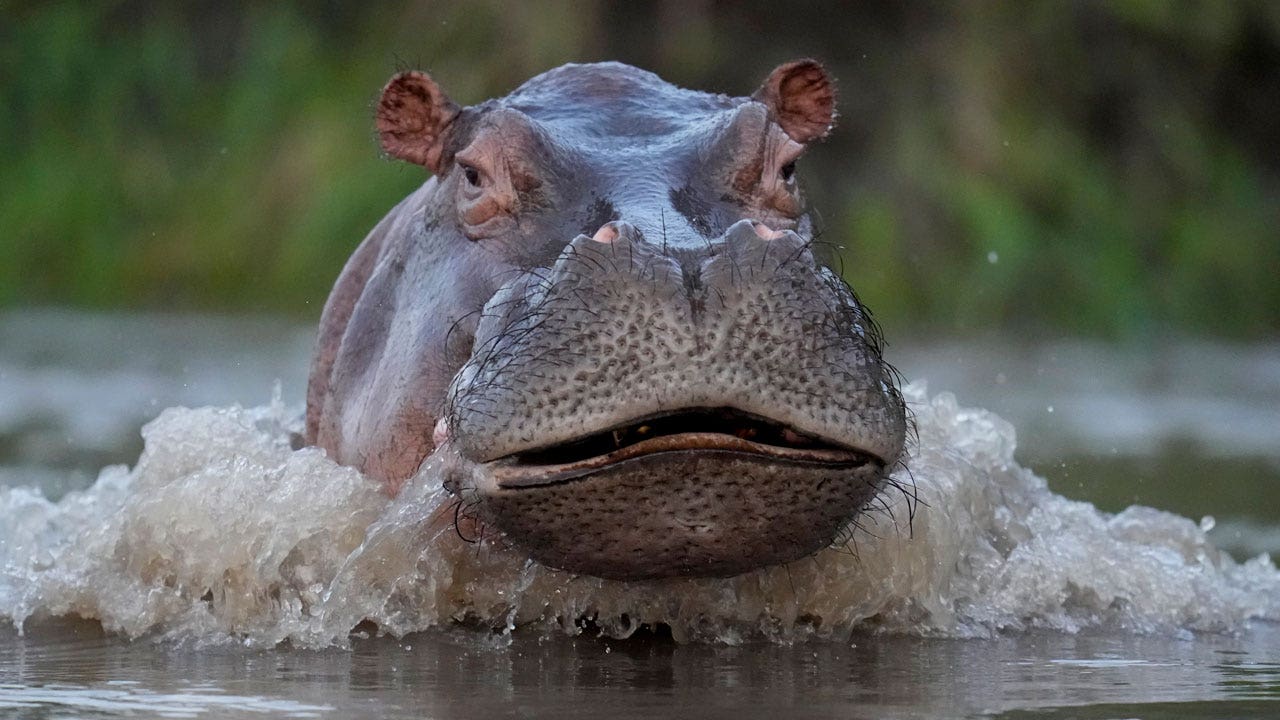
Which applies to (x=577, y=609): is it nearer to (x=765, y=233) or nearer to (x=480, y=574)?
(x=480, y=574)

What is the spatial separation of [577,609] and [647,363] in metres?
1.02

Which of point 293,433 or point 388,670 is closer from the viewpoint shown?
point 388,670

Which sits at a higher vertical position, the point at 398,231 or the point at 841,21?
the point at 841,21

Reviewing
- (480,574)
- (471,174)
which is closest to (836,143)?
(471,174)

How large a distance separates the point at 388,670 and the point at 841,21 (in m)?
14.8

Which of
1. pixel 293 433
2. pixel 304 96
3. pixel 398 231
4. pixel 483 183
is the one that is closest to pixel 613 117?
pixel 483 183

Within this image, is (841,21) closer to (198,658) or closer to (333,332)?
(333,332)

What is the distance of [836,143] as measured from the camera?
17.2 meters

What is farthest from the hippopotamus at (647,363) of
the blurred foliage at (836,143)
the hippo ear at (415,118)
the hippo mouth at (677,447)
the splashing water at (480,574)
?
the blurred foliage at (836,143)

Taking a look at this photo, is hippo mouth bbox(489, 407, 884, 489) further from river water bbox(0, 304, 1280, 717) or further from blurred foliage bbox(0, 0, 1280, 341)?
blurred foliage bbox(0, 0, 1280, 341)

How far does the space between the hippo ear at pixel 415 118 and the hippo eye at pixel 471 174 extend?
12.2 inches

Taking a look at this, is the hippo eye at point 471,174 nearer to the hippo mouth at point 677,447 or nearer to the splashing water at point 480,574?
the splashing water at point 480,574

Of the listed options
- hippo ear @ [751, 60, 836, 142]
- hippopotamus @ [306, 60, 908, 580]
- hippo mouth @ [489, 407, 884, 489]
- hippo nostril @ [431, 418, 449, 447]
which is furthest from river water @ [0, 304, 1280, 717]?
hippo ear @ [751, 60, 836, 142]

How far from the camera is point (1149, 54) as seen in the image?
60.1 feet
